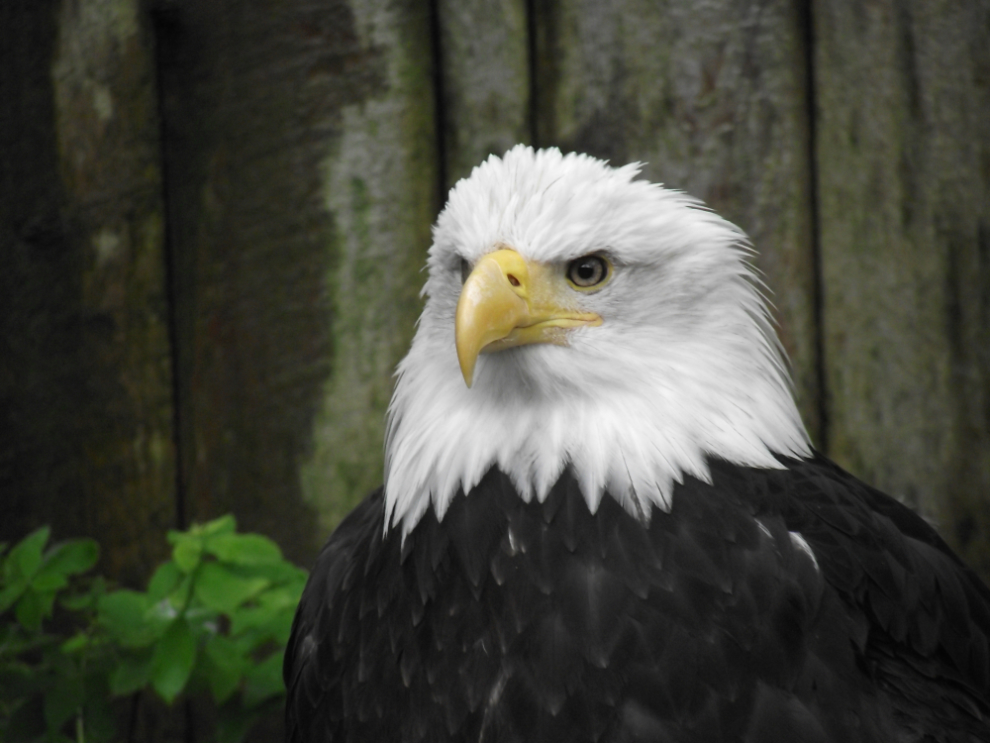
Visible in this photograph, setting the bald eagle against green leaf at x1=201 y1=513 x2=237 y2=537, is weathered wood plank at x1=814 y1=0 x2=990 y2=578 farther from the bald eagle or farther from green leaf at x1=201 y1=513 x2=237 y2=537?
green leaf at x1=201 y1=513 x2=237 y2=537

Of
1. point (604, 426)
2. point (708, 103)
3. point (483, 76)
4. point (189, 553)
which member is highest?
point (483, 76)

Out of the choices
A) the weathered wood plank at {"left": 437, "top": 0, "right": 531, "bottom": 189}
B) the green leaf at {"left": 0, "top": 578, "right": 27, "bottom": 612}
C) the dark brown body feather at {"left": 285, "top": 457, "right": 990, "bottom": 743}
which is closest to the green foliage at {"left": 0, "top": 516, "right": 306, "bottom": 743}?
the green leaf at {"left": 0, "top": 578, "right": 27, "bottom": 612}

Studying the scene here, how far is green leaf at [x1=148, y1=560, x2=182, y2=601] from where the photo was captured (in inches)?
102

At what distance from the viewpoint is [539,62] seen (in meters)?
2.85

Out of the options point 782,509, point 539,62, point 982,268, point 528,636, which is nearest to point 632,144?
point 539,62

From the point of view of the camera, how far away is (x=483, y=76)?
287 cm

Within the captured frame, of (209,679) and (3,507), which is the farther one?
(3,507)

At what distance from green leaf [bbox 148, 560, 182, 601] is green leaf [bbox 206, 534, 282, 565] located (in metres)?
0.16

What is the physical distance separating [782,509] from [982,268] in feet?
4.35

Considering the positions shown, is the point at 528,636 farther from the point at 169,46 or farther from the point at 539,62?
the point at 169,46

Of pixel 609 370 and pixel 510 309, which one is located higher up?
pixel 510 309

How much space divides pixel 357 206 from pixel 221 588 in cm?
111

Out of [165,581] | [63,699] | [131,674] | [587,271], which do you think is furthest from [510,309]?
[63,699]

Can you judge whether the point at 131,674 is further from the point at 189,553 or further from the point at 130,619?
the point at 189,553
